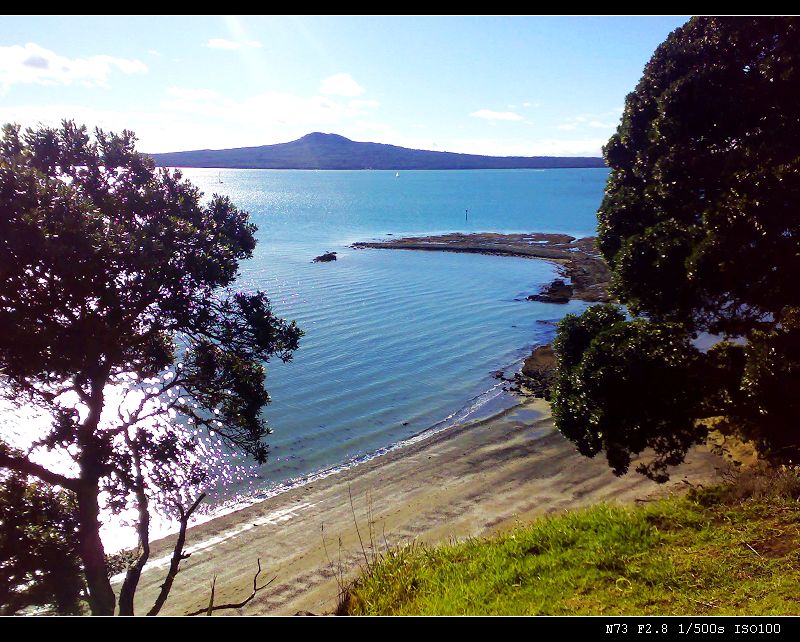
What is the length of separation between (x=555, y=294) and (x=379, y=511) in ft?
147

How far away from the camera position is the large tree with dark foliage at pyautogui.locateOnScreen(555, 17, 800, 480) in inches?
400

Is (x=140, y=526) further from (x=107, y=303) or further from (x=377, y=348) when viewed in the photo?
(x=377, y=348)

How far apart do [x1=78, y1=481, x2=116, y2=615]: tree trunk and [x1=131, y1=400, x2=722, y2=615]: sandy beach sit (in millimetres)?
5671

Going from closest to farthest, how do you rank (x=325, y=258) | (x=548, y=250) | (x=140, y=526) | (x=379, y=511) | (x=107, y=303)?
(x=107, y=303), (x=140, y=526), (x=379, y=511), (x=325, y=258), (x=548, y=250)

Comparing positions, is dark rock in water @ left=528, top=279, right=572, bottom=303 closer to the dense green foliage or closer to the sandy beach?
the sandy beach

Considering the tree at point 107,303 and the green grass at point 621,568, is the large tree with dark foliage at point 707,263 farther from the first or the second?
the tree at point 107,303

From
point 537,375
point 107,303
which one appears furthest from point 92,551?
point 537,375

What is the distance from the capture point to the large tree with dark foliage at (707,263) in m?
10.2

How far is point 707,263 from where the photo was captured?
36.4ft

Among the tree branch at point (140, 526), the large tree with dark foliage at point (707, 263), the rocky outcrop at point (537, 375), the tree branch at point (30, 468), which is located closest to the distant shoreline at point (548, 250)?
the rocky outcrop at point (537, 375)

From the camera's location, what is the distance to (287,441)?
27.1 meters

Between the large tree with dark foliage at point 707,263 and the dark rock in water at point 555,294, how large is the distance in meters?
45.5

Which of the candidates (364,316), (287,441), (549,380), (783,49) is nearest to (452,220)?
(364,316)

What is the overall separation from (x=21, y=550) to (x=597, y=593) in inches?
432
